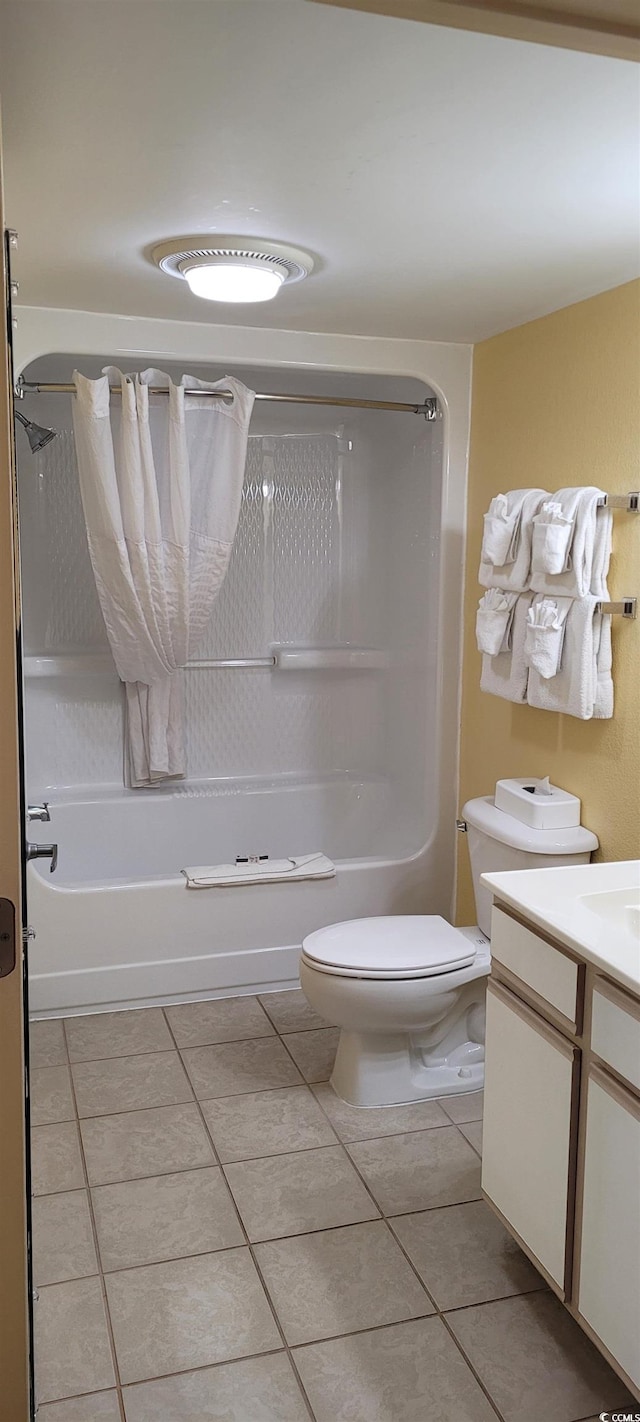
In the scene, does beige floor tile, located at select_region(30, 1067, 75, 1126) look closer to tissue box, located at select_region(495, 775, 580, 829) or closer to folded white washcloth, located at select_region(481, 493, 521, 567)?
tissue box, located at select_region(495, 775, 580, 829)

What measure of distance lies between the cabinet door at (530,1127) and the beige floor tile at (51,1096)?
3.67ft

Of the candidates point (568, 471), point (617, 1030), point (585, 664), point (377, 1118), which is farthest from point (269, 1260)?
point (568, 471)

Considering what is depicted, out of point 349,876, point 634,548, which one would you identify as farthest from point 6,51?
point 349,876

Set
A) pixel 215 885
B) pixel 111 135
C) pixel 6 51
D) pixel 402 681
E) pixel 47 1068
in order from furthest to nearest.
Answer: pixel 402 681 < pixel 215 885 < pixel 47 1068 < pixel 111 135 < pixel 6 51

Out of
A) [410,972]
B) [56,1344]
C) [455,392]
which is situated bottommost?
[56,1344]

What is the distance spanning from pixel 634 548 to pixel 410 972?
1140 mm

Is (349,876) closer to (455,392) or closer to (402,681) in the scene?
(402,681)

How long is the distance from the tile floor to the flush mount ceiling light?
2016 millimetres

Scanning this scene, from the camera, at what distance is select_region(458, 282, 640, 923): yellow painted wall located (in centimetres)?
252

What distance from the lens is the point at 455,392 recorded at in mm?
3363

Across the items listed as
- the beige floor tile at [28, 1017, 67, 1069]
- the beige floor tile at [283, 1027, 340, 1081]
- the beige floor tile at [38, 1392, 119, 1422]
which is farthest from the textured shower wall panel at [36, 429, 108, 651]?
the beige floor tile at [38, 1392, 119, 1422]

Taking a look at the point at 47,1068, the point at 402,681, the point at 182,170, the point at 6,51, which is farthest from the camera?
the point at 402,681

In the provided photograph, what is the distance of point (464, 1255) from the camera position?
7.01ft

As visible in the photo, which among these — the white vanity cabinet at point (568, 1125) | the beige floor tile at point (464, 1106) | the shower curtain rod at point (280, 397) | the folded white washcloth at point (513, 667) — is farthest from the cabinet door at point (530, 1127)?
the shower curtain rod at point (280, 397)
